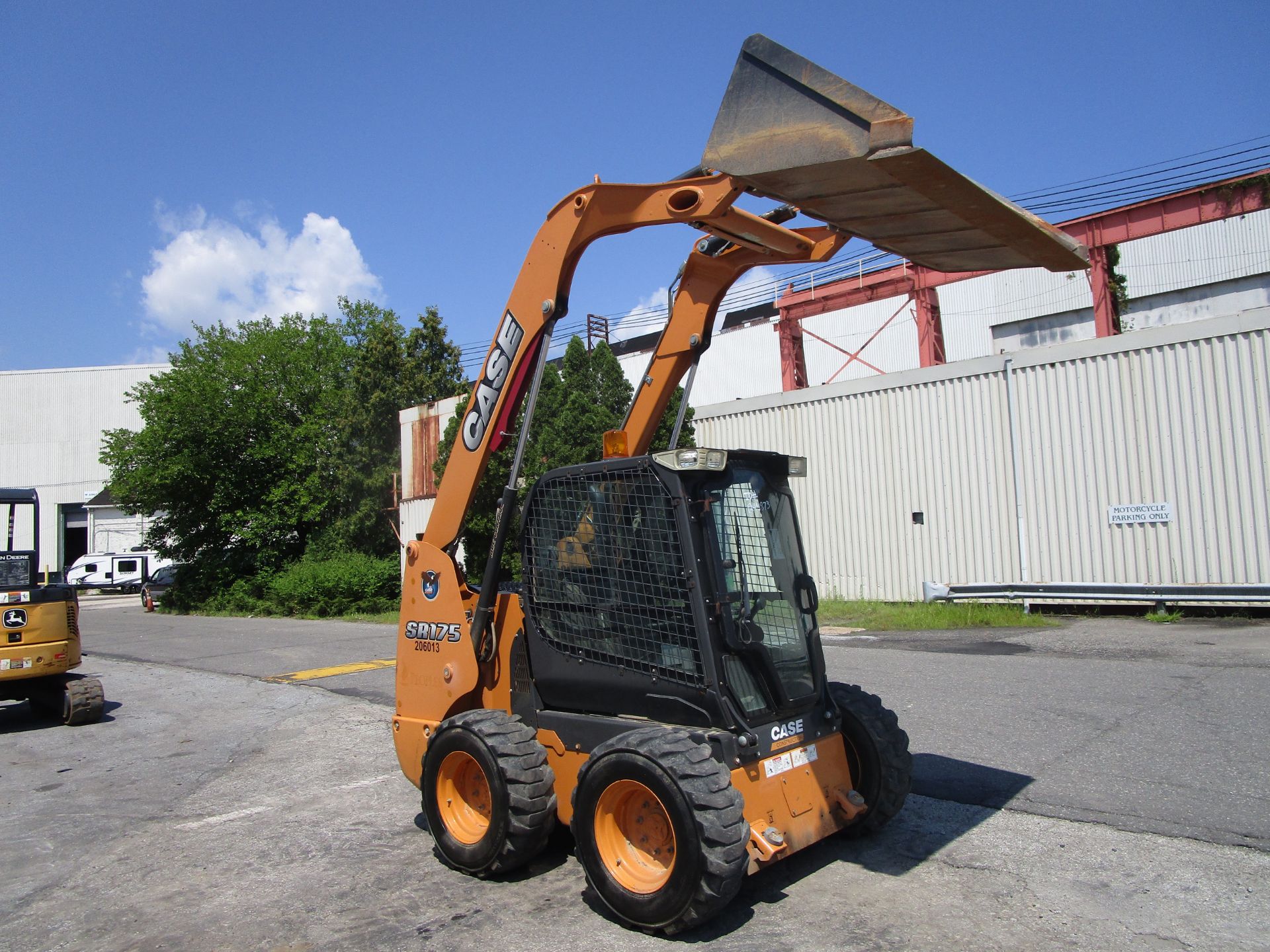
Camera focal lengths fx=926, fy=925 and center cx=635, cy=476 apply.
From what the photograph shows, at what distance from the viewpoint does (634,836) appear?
4.28m

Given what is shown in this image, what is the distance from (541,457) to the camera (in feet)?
61.3

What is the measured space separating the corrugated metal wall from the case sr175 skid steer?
11404mm

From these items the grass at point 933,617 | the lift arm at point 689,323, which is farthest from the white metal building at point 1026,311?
the lift arm at point 689,323

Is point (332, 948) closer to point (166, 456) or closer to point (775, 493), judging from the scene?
point (775, 493)

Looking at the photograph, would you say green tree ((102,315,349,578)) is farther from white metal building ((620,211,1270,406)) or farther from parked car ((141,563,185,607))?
white metal building ((620,211,1270,406))

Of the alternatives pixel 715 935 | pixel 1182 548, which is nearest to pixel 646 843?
pixel 715 935

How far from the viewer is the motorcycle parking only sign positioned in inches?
568

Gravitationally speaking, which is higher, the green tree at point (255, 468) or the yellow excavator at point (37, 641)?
the green tree at point (255, 468)

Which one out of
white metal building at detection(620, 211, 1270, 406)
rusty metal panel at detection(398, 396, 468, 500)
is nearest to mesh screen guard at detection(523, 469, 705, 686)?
white metal building at detection(620, 211, 1270, 406)

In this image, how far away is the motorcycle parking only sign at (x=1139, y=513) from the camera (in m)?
14.4

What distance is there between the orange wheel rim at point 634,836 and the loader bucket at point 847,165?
9.02 ft

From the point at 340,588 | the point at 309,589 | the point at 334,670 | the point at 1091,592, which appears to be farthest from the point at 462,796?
the point at 309,589

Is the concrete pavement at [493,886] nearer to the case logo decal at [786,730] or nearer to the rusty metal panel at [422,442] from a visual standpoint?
the case logo decal at [786,730]

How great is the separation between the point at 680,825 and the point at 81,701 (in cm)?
860
